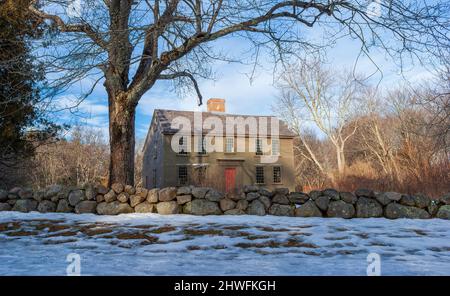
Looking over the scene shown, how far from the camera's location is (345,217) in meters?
5.81

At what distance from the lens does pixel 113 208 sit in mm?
6238

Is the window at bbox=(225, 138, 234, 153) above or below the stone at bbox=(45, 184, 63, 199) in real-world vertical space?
above

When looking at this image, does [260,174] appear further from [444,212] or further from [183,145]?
[444,212]

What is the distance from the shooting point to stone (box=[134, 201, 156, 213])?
20.4 feet

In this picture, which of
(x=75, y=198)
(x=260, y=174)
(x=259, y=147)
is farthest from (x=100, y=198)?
(x=259, y=147)

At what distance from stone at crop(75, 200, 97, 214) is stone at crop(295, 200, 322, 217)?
4163mm

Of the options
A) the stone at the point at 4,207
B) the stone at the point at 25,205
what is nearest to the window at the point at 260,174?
the stone at the point at 25,205

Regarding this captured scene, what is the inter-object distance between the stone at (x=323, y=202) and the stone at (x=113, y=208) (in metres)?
3.77

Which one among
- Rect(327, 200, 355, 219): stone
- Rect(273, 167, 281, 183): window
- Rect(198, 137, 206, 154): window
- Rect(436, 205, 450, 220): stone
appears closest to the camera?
Rect(436, 205, 450, 220): stone

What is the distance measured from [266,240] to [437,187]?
19.3 feet

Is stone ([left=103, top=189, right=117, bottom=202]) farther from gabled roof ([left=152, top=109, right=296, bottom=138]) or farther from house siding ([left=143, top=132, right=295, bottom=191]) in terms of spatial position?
gabled roof ([left=152, top=109, right=296, bottom=138])

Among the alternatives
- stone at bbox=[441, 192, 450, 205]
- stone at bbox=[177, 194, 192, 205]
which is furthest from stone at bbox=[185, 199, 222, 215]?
stone at bbox=[441, 192, 450, 205]

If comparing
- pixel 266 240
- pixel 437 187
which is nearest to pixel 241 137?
pixel 437 187

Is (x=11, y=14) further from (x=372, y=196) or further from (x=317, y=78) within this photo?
(x=317, y=78)
